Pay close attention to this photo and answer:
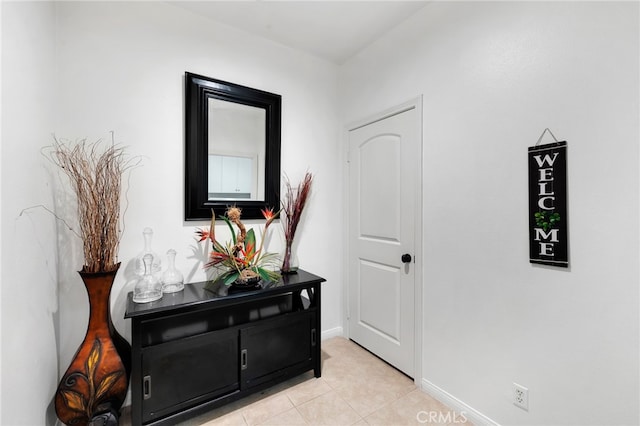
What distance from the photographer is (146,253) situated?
1.74 meters

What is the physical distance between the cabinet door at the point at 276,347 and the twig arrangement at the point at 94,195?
914 mm

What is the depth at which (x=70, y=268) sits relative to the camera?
1.69 metres

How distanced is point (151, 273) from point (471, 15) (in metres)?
2.51

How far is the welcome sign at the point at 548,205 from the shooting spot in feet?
4.37

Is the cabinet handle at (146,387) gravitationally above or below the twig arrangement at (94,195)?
below

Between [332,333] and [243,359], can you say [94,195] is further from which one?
[332,333]

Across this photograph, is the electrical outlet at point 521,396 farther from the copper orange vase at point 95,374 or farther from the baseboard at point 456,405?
the copper orange vase at point 95,374

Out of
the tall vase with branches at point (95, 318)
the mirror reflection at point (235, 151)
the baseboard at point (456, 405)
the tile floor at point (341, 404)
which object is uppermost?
the mirror reflection at point (235, 151)

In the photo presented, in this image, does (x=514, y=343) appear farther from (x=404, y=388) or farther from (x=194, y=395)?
(x=194, y=395)

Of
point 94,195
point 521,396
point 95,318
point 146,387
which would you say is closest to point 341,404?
point 521,396

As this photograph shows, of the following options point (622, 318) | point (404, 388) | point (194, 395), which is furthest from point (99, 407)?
point (622, 318)

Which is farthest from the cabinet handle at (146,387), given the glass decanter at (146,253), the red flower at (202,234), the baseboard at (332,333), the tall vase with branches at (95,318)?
the baseboard at (332,333)

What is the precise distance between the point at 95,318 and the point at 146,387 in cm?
46

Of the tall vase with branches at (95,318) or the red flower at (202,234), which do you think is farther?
the red flower at (202,234)
